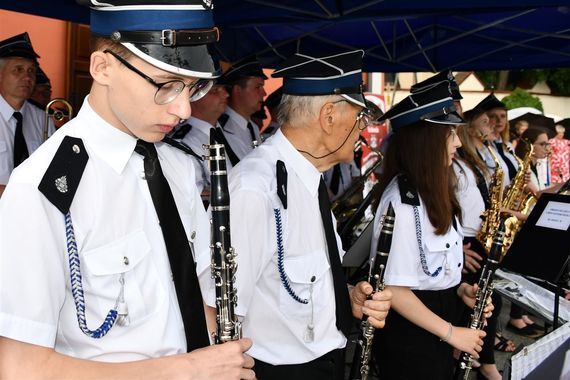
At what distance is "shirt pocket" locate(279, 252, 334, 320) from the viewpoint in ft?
8.10

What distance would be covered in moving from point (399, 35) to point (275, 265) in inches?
223

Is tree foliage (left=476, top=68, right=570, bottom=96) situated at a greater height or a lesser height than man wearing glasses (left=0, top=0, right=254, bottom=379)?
greater

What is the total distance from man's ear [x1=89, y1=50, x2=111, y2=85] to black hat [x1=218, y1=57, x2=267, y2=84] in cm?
451

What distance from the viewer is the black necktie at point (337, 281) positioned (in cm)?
261

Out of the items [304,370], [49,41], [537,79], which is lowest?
[304,370]

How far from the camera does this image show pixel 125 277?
1.60m

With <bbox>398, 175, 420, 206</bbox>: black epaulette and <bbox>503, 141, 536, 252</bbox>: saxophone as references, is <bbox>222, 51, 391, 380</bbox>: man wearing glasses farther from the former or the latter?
<bbox>503, 141, 536, 252</bbox>: saxophone

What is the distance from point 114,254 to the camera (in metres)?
1.56

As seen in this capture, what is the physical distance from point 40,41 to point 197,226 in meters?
5.66

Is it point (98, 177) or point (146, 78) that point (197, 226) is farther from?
point (146, 78)

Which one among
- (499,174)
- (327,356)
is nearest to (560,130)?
(499,174)

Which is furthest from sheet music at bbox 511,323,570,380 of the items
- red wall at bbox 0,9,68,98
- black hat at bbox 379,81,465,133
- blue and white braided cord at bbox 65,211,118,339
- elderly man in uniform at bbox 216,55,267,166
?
red wall at bbox 0,9,68,98

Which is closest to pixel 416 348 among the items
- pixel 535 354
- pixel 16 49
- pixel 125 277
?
pixel 535 354

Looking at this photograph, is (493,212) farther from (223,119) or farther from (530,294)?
(223,119)
